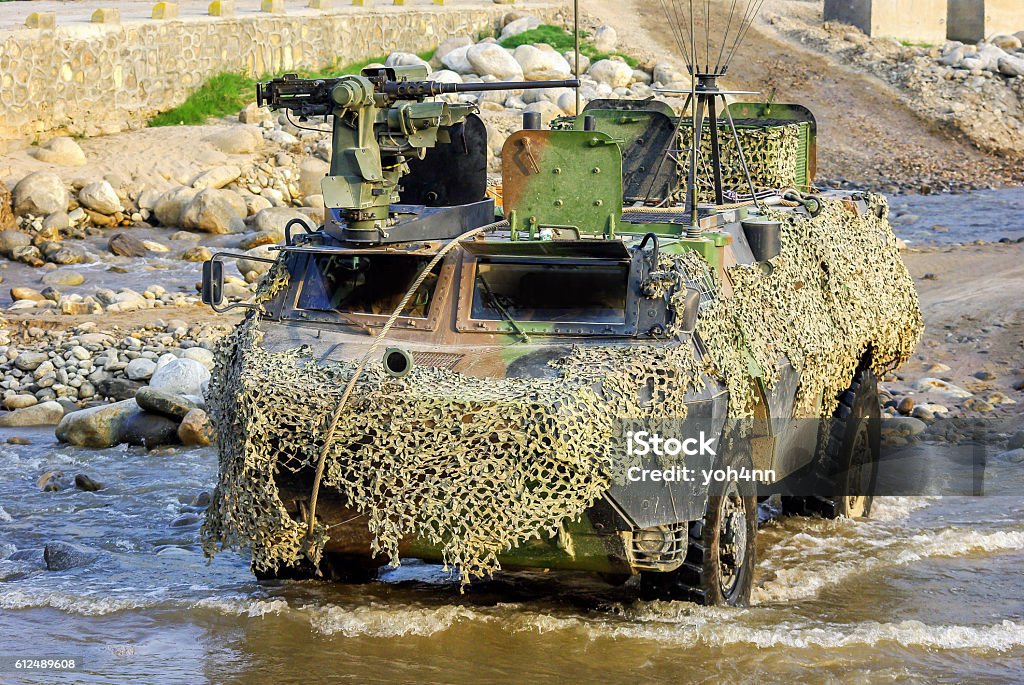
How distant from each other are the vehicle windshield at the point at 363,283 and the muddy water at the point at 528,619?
1537 mm

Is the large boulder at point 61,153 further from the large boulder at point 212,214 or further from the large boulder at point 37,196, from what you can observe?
the large boulder at point 212,214

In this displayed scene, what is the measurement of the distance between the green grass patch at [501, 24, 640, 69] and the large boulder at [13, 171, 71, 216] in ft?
38.9

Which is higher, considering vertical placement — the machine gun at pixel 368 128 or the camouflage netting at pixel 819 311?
the machine gun at pixel 368 128

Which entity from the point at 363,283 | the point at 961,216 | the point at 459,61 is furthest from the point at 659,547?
the point at 459,61

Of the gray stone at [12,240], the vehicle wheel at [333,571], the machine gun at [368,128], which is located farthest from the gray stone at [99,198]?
the vehicle wheel at [333,571]

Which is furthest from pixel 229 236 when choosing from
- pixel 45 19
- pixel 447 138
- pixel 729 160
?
pixel 447 138

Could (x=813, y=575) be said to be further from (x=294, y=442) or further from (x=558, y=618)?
(x=294, y=442)

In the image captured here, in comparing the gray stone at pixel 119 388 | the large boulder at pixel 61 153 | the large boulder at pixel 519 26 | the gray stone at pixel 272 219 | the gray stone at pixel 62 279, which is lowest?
the gray stone at pixel 119 388

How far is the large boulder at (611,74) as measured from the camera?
29078 mm

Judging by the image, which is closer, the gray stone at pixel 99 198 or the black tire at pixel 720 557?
the black tire at pixel 720 557

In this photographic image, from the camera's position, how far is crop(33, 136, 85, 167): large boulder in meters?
21.4

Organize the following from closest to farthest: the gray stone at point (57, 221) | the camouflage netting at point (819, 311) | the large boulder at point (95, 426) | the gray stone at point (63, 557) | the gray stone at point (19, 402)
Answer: the camouflage netting at point (819, 311) < the gray stone at point (63, 557) < the large boulder at point (95, 426) < the gray stone at point (19, 402) < the gray stone at point (57, 221)

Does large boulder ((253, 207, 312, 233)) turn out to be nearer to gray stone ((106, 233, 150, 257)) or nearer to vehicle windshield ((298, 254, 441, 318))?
gray stone ((106, 233, 150, 257))

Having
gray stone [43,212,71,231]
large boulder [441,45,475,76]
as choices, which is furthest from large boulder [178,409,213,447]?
large boulder [441,45,475,76]
